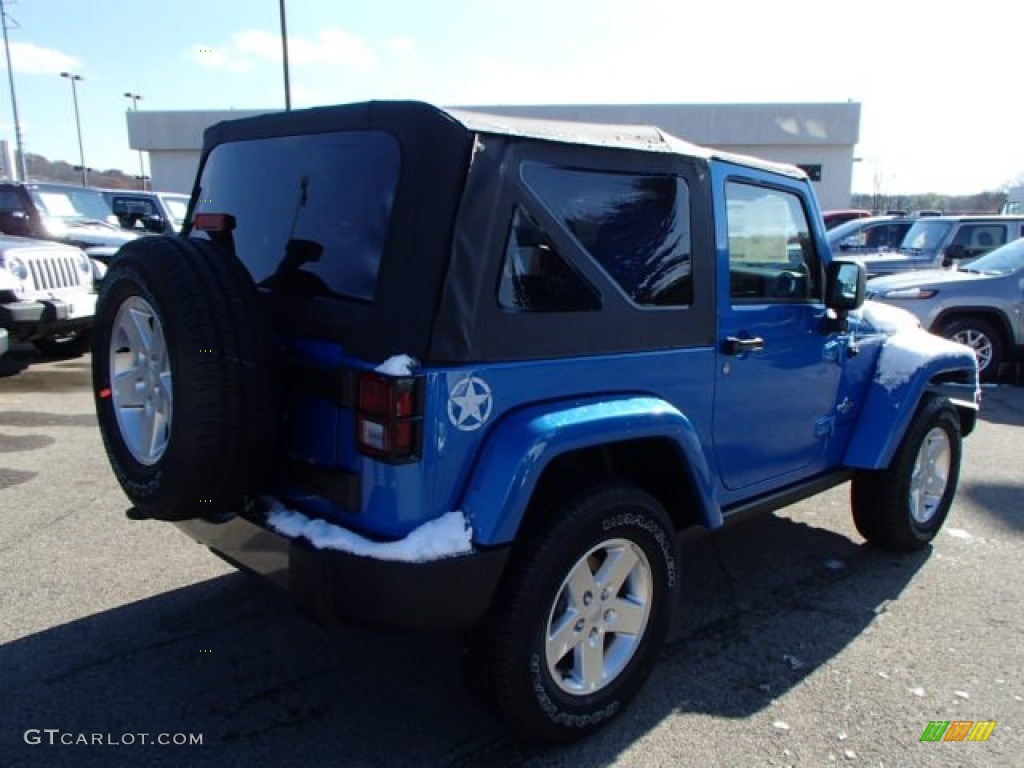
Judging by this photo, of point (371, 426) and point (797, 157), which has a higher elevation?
point (797, 157)

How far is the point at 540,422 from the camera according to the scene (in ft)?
7.63

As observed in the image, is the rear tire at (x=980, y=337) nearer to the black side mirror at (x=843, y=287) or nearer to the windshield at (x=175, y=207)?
the black side mirror at (x=843, y=287)

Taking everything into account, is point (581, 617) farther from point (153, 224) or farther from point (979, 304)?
point (153, 224)

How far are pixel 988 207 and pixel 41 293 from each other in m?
55.4

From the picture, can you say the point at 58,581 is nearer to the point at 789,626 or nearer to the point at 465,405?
the point at 465,405

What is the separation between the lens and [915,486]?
4156mm

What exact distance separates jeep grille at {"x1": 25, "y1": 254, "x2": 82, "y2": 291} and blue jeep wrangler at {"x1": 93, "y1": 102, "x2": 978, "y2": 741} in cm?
601

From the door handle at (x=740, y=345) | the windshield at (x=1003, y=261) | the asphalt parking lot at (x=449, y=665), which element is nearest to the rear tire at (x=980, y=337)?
the windshield at (x=1003, y=261)

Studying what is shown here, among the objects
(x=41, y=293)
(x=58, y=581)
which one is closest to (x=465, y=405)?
(x=58, y=581)

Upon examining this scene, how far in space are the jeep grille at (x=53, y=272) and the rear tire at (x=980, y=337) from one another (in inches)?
381

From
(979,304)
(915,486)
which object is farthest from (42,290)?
(979,304)

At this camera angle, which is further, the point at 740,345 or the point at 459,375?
the point at 740,345

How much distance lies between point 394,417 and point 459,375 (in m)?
0.22

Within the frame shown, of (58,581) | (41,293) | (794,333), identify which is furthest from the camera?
(41,293)
